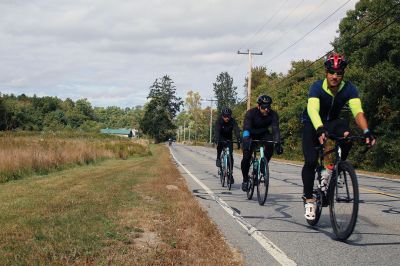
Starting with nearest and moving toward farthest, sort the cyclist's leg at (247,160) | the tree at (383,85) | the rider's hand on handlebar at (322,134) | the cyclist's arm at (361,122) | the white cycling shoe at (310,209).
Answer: the rider's hand on handlebar at (322,134) < the cyclist's arm at (361,122) < the white cycling shoe at (310,209) < the cyclist's leg at (247,160) < the tree at (383,85)

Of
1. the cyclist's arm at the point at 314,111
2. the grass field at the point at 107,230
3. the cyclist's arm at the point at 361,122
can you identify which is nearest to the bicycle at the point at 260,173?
the grass field at the point at 107,230

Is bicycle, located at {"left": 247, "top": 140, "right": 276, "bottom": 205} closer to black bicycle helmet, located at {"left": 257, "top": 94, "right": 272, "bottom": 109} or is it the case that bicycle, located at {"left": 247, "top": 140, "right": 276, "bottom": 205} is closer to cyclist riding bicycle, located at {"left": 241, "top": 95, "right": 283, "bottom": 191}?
cyclist riding bicycle, located at {"left": 241, "top": 95, "right": 283, "bottom": 191}

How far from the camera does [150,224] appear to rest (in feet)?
20.4

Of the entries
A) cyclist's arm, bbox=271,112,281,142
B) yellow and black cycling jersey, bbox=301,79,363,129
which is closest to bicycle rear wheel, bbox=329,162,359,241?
yellow and black cycling jersey, bbox=301,79,363,129

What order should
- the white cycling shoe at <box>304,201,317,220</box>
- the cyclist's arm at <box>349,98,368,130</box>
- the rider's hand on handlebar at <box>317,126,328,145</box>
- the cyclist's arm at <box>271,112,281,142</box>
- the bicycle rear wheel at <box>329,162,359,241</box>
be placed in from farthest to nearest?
the cyclist's arm at <box>271,112,281,142</box>, the white cycling shoe at <box>304,201,317,220</box>, the cyclist's arm at <box>349,98,368,130</box>, the rider's hand on handlebar at <box>317,126,328,145</box>, the bicycle rear wheel at <box>329,162,359,241</box>

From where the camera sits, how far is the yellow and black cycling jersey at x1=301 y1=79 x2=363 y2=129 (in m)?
5.64

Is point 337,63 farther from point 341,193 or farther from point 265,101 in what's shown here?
point 265,101

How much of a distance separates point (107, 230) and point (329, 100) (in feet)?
10.7

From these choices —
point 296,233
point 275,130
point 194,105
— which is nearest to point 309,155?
point 296,233

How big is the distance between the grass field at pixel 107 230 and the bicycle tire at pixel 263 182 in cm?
143

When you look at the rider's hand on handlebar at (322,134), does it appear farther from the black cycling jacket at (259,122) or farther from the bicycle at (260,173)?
the black cycling jacket at (259,122)

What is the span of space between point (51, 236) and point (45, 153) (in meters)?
13.1

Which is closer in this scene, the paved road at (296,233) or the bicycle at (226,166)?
the paved road at (296,233)

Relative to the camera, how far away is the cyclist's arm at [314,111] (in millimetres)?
5461
